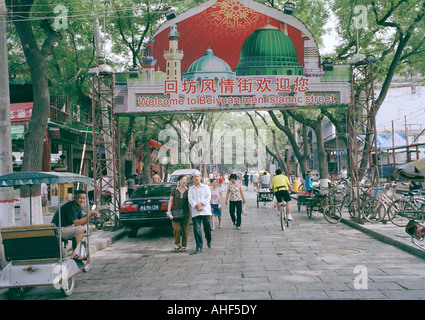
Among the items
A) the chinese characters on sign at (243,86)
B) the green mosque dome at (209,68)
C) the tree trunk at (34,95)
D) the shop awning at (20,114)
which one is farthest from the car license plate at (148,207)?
the shop awning at (20,114)

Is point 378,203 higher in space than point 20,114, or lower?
lower

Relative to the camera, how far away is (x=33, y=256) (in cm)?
551

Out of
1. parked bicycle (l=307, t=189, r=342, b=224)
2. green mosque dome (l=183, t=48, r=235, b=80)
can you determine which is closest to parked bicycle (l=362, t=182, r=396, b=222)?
parked bicycle (l=307, t=189, r=342, b=224)

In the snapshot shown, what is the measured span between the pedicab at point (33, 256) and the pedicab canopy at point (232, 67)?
7.95 meters

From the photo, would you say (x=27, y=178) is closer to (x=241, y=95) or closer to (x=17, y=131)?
(x=241, y=95)

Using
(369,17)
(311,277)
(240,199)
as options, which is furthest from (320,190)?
(311,277)

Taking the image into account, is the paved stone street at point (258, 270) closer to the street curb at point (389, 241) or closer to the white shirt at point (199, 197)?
the street curb at point (389, 241)

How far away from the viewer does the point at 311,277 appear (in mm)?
6078

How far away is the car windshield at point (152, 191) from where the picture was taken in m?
11.5

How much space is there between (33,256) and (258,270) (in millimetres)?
3664

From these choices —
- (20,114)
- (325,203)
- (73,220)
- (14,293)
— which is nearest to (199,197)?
(73,220)

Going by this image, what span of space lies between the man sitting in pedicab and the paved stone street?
80 centimetres

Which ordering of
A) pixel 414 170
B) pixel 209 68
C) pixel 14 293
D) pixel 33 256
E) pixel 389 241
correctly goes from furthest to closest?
pixel 209 68, pixel 389 241, pixel 414 170, pixel 14 293, pixel 33 256

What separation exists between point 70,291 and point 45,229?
1072 mm
